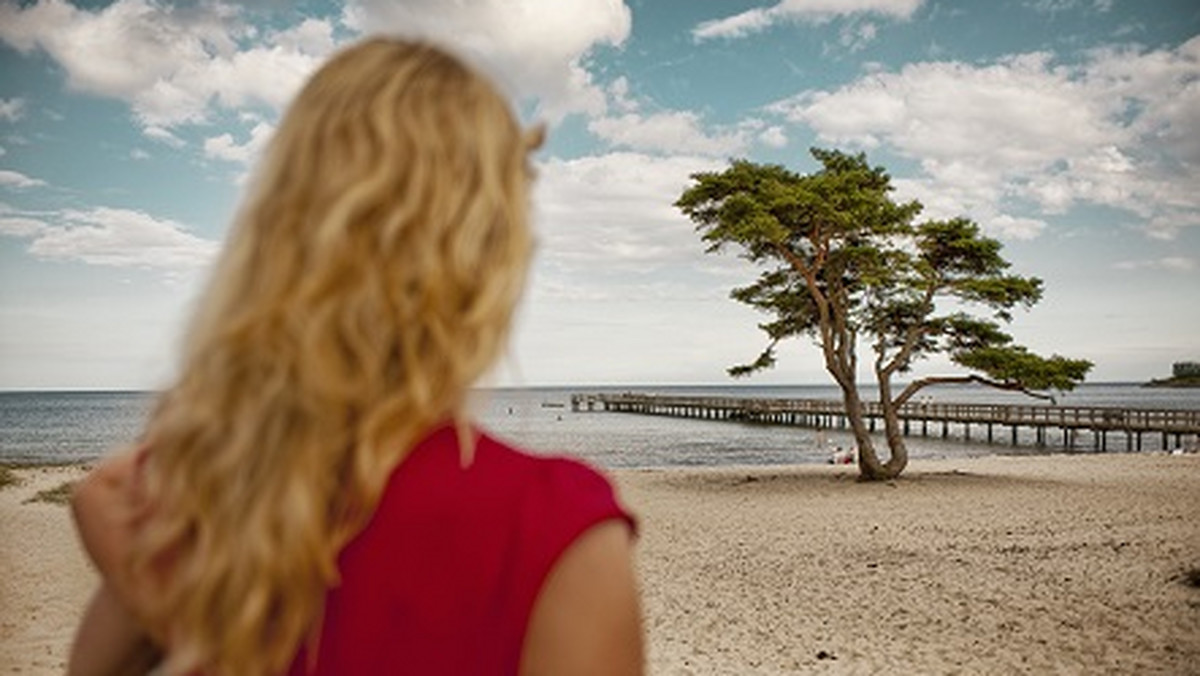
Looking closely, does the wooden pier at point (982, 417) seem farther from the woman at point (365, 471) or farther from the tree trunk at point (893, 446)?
the woman at point (365, 471)

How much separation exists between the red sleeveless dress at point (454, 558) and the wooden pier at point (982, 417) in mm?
43645

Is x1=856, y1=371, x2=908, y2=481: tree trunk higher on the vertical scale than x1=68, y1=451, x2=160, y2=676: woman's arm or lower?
lower

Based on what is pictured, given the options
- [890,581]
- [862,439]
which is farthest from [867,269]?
[890,581]

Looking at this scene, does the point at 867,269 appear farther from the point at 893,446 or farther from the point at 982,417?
the point at 982,417

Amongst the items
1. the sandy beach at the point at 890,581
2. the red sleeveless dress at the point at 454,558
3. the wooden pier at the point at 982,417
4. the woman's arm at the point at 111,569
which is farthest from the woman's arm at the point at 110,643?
the wooden pier at the point at 982,417

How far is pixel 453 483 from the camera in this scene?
96 cm

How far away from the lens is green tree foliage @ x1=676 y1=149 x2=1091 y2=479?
71.5ft

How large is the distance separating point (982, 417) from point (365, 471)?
177 feet

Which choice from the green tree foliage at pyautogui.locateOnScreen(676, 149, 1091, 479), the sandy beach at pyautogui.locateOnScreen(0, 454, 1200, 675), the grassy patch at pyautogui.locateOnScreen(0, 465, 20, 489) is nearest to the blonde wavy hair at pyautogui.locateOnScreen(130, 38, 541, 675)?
the sandy beach at pyautogui.locateOnScreen(0, 454, 1200, 675)

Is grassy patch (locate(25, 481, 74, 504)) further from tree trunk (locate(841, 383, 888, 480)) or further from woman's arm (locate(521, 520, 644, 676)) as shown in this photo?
woman's arm (locate(521, 520, 644, 676))

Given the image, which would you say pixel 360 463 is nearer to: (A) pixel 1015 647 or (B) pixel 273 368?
(B) pixel 273 368

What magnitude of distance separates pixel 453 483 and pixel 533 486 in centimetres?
9

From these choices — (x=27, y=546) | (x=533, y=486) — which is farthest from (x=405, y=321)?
(x=27, y=546)

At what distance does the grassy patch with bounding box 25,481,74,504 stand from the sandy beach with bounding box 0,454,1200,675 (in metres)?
0.63
